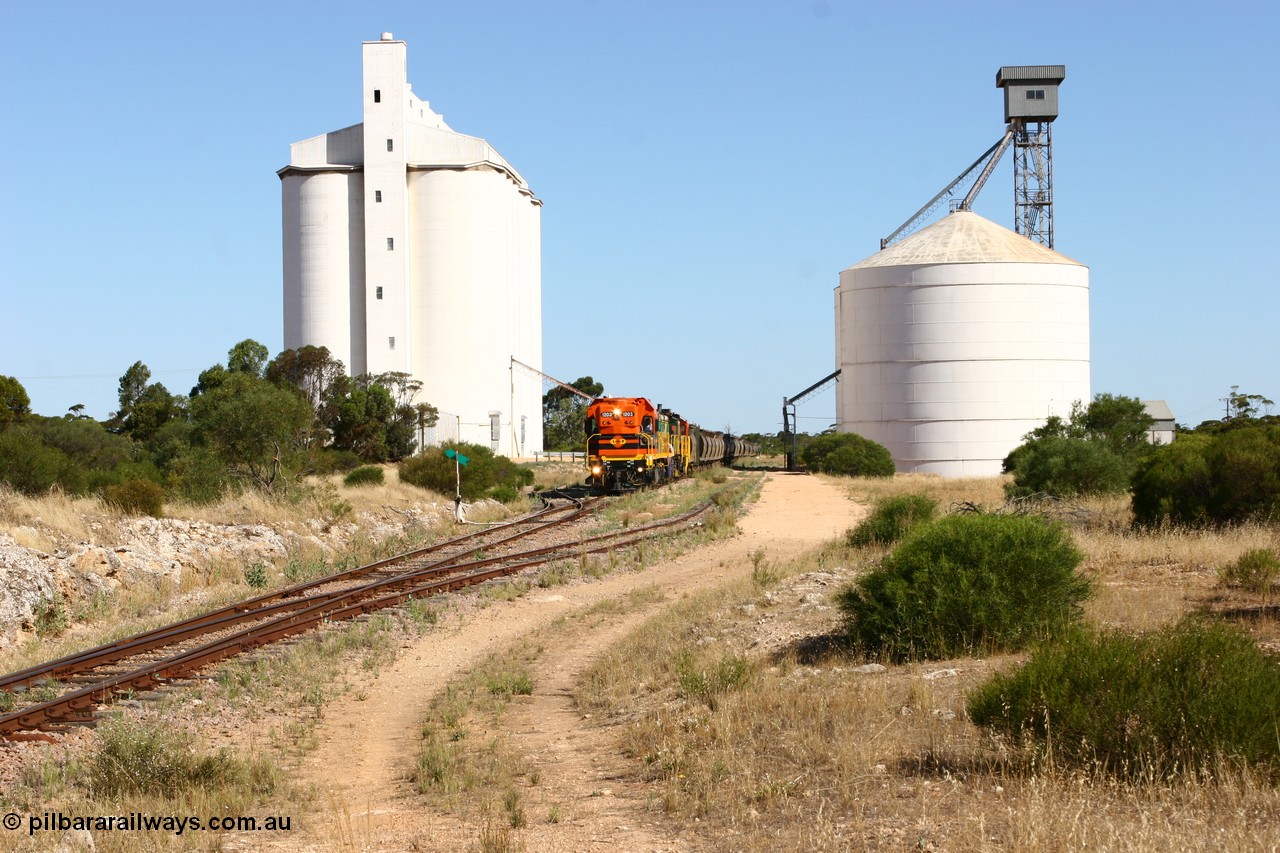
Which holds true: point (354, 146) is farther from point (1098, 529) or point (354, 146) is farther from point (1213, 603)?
point (1213, 603)

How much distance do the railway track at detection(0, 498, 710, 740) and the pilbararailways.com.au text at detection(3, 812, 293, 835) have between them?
8.23 feet

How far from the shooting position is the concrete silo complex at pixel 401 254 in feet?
275

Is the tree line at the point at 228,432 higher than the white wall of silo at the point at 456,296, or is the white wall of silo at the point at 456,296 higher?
the white wall of silo at the point at 456,296

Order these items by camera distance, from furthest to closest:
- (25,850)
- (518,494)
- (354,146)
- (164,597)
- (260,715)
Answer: (354,146), (518,494), (164,597), (260,715), (25,850)

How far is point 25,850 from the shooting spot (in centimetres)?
696

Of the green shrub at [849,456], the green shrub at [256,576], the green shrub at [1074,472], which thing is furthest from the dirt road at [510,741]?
the green shrub at [849,456]

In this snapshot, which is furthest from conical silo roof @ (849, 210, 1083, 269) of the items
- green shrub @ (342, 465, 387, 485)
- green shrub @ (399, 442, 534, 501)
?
green shrub @ (342, 465, 387, 485)

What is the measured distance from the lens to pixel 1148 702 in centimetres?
768

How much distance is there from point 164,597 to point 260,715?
10.0 m

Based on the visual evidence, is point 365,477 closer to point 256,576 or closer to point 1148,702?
point 256,576

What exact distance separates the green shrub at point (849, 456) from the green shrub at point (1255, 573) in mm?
52300

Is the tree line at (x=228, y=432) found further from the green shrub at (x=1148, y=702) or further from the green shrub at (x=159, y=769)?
the green shrub at (x=1148, y=702)

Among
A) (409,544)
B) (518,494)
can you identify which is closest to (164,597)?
(409,544)

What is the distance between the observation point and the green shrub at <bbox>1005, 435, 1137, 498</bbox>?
121ft
